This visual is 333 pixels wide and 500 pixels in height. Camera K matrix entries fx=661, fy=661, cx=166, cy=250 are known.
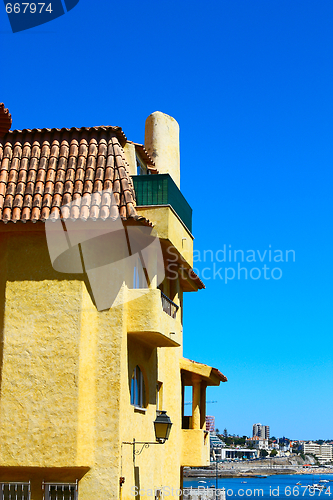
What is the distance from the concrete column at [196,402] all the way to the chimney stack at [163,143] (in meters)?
7.00

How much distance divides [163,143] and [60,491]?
1224 cm

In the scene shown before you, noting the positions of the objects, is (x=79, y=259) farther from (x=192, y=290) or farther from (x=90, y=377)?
(x=192, y=290)

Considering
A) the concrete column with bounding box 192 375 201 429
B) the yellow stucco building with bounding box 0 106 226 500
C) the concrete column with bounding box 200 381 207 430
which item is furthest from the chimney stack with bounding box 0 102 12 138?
the concrete column with bounding box 200 381 207 430

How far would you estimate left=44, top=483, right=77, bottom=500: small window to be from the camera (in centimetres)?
1505

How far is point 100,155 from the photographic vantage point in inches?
682

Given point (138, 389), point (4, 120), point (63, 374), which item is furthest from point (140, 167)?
point (63, 374)

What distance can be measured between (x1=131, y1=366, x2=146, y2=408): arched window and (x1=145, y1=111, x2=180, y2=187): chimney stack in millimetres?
7710

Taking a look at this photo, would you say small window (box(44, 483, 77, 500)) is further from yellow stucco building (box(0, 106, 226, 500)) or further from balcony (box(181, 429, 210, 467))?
balcony (box(181, 429, 210, 467))

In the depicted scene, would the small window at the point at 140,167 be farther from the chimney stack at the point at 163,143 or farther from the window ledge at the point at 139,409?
the window ledge at the point at 139,409

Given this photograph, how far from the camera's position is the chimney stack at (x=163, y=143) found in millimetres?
22688

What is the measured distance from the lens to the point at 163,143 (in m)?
22.8

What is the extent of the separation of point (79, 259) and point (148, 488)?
6.47 metres

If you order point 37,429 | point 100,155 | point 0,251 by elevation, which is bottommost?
point 37,429

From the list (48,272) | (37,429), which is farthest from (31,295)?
(37,429)
